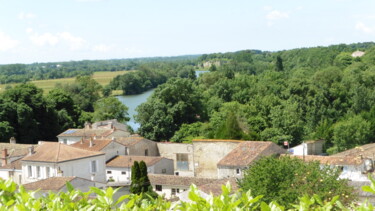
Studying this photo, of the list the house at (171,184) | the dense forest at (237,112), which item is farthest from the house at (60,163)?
the dense forest at (237,112)

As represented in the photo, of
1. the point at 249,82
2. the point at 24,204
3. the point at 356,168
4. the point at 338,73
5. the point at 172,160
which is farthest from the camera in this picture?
the point at 249,82

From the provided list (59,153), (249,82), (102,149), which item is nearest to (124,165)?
(102,149)

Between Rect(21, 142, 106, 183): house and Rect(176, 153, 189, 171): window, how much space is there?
631cm

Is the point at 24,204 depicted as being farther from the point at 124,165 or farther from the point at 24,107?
the point at 24,107

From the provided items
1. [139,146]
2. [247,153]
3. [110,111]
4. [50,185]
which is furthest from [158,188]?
[110,111]

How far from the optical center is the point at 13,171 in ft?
90.7

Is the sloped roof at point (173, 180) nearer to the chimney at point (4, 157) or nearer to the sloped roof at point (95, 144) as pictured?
the sloped roof at point (95, 144)

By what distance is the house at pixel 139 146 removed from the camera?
3281cm

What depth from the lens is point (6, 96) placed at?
141ft

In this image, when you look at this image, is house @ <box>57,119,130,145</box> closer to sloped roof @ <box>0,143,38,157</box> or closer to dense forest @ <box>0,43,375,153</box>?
dense forest @ <box>0,43,375,153</box>

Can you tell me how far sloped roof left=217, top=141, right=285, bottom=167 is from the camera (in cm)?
2520

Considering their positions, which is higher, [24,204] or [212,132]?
[24,204]

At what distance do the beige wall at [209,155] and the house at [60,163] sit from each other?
545 centimetres

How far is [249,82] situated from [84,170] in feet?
117
